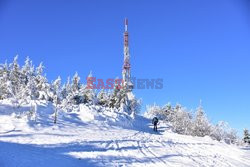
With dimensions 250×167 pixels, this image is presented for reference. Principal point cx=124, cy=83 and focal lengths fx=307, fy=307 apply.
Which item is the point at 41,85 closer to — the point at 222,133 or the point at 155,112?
the point at 222,133

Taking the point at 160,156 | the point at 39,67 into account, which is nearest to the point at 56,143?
the point at 160,156

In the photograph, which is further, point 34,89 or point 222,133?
point 222,133

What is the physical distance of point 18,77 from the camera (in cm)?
2652

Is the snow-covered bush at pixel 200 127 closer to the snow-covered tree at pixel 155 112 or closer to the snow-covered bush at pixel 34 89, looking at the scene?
the snow-covered bush at pixel 34 89

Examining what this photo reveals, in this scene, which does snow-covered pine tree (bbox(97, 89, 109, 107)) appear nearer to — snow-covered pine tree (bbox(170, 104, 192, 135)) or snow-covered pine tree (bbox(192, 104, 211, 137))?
snow-covered pine tree (bbox(170, 104, 192, 135))

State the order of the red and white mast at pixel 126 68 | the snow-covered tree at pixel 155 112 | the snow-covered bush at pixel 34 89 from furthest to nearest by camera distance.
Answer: the snow-covered tree at pixel 155 112, the red and white mast at pixel 126 68, the snow-covered bush at pixel 34 89

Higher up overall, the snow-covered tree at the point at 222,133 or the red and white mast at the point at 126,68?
the red and white mast at the point at 126,68

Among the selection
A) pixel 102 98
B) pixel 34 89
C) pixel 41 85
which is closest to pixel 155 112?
pixel 102 98

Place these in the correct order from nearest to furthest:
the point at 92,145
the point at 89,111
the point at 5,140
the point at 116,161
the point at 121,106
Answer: the point at 116,161, the point at 5,140, the point at 92,145, the point at 89,111, the point at 121,106

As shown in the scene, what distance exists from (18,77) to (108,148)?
1616cm

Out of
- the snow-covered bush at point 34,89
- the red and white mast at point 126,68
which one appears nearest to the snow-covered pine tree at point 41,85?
the snow-covered bush at point 34,89

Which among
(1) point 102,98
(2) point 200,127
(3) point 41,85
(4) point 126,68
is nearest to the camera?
(3) point 41,85

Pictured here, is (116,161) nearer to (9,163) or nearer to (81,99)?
(9,163)

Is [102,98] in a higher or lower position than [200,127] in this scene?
higher
